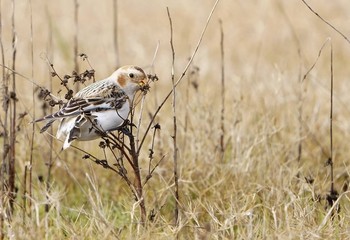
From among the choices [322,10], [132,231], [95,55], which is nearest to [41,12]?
[95,55]

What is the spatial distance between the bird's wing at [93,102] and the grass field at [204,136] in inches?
10.8

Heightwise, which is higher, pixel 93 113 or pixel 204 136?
pixel 93 113

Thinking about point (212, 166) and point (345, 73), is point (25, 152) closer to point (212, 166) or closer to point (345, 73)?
point (212, 166)

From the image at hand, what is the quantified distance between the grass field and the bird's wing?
0.27 metres

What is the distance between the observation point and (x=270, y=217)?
174 inches

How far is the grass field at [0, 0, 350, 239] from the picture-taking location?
394cm

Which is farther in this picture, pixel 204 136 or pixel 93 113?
pixel 204 136

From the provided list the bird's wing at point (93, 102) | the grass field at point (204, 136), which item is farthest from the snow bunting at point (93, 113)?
the grass field at point (204, 136)

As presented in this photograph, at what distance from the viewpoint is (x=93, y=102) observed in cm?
385

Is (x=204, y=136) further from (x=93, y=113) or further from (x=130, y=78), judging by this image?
(x=93, y=113)

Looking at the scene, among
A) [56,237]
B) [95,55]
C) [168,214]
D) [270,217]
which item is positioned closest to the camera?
[56,237]

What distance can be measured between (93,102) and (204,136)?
1.58 metres

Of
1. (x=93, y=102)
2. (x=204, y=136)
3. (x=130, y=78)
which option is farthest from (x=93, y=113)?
(x=204, y=136)

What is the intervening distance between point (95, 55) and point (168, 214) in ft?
12.5
